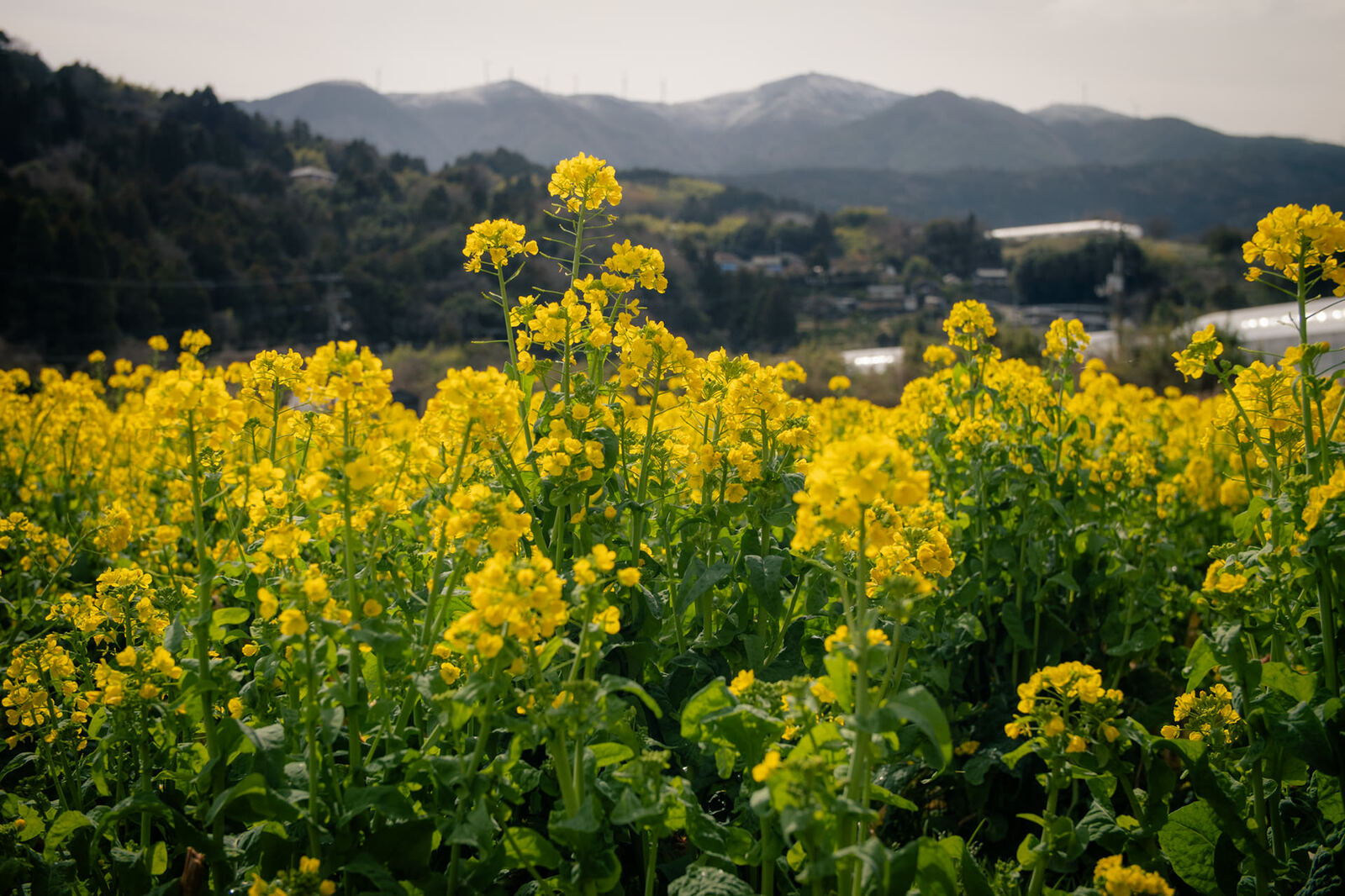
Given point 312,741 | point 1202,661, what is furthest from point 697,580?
point 1202,661

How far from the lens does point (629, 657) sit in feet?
Answer: 7.87

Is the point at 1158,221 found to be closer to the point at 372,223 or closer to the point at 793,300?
the point at 793,300

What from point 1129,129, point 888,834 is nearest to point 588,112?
point 1129,129

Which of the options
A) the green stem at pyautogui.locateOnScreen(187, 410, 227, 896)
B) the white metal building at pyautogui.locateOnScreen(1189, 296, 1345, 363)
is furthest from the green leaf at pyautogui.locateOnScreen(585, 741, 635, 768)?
the white metal building at pyautogui.locateOnScreen(1189, 296, 1345, 363)

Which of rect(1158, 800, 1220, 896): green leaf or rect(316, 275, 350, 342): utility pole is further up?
rect(316, 275, 350, 342): utility pole

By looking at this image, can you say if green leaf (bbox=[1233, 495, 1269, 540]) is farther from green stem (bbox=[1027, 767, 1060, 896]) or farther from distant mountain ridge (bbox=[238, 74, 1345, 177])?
distant mountain ridge (bbox=[238, 74, 1345, 177])

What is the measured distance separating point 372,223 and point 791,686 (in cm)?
3949

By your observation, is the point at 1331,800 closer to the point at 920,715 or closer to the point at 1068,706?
the point at 1068,706

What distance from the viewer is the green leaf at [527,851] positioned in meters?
1.80

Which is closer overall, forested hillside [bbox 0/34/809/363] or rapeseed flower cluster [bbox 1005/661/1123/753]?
rapeseed flower cluster [bbox 1005/661/1123/753]

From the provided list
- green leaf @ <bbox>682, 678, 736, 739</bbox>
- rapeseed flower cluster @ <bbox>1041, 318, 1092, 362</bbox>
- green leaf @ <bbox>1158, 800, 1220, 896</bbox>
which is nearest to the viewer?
green leaf @ <bbox>682, 678, 736, 739</bbox>

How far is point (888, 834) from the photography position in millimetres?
3213

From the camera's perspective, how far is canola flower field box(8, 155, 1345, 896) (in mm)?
1724

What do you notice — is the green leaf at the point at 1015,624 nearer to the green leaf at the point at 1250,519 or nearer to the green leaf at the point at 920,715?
the green leaf at the point at 1250,519
